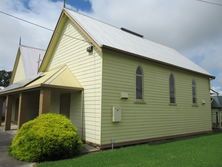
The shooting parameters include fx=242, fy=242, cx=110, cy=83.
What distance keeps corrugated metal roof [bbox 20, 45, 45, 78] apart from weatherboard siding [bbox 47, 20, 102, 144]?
974cm

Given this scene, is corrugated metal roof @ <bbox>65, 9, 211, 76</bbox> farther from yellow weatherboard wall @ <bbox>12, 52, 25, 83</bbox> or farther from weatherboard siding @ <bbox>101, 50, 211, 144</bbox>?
yellow weatherboard wall @ <bbox>12, 52, 25, 83</bbox>

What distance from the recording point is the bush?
9094mm

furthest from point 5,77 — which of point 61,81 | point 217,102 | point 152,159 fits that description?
point 152,159

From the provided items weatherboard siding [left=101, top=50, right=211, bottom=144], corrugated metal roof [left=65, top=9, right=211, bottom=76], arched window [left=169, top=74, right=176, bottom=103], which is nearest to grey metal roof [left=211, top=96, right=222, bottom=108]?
weatherboard siding [left=101, top=50, right=211, bottom=144]

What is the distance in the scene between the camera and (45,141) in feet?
29.8

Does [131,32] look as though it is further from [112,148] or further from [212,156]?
[212,156]

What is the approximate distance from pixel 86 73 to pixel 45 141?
4.80m

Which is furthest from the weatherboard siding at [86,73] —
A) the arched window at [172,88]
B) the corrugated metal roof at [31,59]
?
the corrugated metal roof at [31,59]

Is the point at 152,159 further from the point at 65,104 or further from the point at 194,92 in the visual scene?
the point at 194,92

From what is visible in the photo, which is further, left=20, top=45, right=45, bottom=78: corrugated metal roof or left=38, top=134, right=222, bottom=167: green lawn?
left=20, top=45, right=45, bottom=78: corrugated metal roof

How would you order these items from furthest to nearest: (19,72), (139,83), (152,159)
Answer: (19,72)
(139,83)
(152,159)

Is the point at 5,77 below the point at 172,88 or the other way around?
the other way around

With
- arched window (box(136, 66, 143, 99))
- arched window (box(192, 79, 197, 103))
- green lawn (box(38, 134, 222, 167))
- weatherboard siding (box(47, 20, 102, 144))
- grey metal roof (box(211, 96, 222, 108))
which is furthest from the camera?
grey metal roof (box(211, 96, 222, 108))

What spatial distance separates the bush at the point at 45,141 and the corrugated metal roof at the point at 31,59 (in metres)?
15.0
